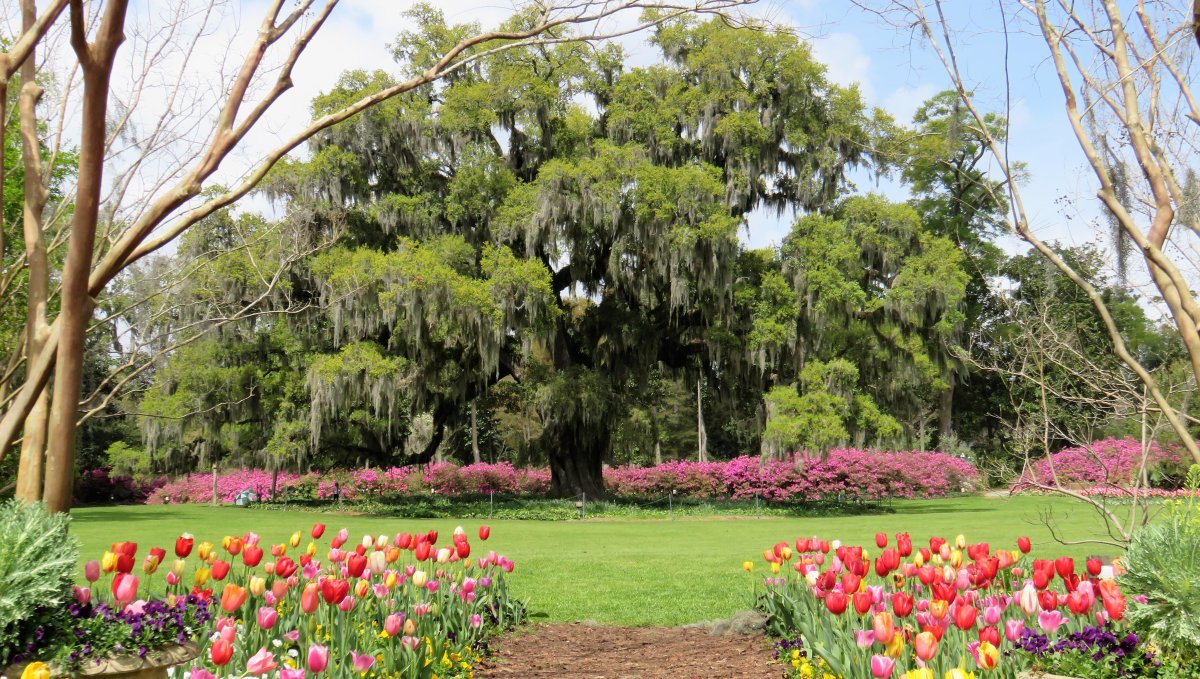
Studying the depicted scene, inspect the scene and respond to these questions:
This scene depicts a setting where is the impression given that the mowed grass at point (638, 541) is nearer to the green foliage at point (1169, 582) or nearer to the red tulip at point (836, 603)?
the red tulip at point (836, 603)

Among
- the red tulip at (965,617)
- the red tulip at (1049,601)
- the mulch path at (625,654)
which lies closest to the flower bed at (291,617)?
the mulch path at (625,654)

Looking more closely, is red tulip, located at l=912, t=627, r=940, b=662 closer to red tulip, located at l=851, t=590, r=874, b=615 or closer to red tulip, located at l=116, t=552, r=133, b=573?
red tulip, located at l=851, t=590, r=874, b=615

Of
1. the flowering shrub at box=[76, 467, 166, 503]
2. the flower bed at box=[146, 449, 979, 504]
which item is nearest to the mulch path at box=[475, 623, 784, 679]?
the flower bed at box=[146, 449, 979, 504]

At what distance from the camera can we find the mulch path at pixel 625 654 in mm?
4719

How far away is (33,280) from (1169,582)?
3.96 m

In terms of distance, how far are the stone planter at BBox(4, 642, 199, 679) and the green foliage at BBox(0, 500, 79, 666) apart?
108 millimetres

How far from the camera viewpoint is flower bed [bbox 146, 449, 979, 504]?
23953 millimetres

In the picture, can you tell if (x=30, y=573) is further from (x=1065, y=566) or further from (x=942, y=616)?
(x=1065, y=566)

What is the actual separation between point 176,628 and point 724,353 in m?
19.1

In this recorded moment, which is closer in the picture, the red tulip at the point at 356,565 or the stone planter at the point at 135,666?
the stone planter at the point at 135,666

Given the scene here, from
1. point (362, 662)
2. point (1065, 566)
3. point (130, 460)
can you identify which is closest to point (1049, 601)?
point (1065, 566)

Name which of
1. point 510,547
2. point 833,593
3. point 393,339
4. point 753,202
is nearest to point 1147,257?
point 833,593

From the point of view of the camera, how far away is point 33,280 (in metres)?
3.50

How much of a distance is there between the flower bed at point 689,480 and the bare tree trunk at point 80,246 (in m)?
19.5
